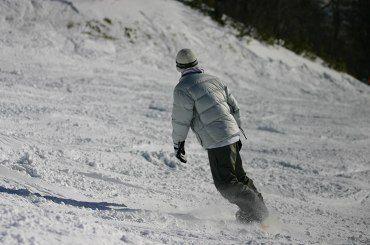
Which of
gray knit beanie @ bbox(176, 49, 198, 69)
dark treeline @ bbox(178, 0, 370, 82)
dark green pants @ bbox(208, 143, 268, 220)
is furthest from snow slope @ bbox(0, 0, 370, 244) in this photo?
dark treeline @ bbox(178, 0, 370, 82)

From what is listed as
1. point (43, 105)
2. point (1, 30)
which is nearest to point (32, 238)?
point (43, 105)

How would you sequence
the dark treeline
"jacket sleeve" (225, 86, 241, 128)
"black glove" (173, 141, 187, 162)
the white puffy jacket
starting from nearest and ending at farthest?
the white puffy jacket
"black glove" (173, 141, 187, 162)
"jacket sleeve" (225, 86, 241, 128)
the dark treeline

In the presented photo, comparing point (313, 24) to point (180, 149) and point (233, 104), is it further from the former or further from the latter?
point (180, 149)

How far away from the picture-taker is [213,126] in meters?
4.22

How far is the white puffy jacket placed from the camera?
4199 mm

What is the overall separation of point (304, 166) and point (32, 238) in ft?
17.1

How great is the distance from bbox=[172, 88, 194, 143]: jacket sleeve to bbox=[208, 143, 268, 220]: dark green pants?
0.31 metres

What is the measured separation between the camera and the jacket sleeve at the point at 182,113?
421 cm

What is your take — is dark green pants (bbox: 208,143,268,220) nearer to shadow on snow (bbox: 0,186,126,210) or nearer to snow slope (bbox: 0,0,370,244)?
snow slope (bbox: 0,0,370,244)

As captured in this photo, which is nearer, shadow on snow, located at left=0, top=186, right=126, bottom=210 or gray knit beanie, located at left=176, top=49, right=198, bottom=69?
shadow on snow, located at left=0, top=186, right=126, bottom=210

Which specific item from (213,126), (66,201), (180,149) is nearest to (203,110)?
(213,126)

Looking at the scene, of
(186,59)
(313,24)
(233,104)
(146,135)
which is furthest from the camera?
(313,24)

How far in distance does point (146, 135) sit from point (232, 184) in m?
3.44

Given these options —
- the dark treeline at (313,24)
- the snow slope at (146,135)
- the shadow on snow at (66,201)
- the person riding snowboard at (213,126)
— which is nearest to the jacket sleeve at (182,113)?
the person riding snowboard at (213,126)
